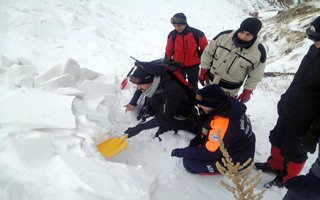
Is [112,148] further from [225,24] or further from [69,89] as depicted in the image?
[225,24]

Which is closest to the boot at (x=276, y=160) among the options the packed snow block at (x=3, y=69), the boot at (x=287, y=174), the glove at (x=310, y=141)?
the boot at (x=287, y=174)

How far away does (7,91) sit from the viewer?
3736mm

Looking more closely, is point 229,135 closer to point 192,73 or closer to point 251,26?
point 251,26

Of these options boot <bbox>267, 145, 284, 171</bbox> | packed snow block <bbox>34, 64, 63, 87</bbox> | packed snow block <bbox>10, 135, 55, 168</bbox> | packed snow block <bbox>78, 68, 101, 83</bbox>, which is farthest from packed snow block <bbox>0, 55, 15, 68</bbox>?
boot <bbox>267, 145, 284, 171</bbox>

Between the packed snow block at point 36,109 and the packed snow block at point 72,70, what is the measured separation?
754mm

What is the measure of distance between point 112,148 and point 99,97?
1.29m

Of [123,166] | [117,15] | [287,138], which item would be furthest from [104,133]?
[117,15]

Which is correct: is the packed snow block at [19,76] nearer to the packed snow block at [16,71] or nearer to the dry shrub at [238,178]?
the packed snow block at [16,71]

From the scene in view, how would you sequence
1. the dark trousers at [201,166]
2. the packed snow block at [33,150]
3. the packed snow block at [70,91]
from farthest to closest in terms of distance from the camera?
1. the packed snow block at [70,91]
2. the dark trousers at [201,166]
3. the packed snow block at [33,150]

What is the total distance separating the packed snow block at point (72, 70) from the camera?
14.2 ft

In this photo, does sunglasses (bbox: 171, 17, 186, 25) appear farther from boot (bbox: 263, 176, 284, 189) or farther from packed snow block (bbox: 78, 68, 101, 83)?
boot (bbox: 263, 176, 284, 189)

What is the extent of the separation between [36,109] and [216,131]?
6.88ft

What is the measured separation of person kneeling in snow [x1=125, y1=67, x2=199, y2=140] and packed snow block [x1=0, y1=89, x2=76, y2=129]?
81cm

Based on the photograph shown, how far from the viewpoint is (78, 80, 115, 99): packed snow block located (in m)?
4.29
